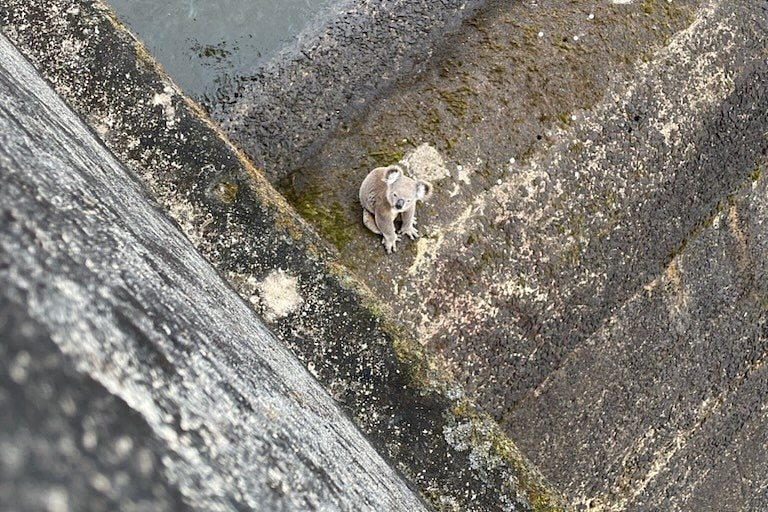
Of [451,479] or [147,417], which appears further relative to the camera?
[451,479]

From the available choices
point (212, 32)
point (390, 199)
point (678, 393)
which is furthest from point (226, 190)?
point (678, 393)

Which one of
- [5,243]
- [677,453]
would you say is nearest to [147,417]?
[5,243]

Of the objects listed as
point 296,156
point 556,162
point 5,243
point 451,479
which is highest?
point 556,162

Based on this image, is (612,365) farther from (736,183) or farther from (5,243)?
(5,243)

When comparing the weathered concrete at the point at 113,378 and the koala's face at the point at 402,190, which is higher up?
the koala's face at the point at 402,190

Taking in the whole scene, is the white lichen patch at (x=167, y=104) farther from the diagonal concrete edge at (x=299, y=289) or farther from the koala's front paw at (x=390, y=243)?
the koala's front paw at (x=390, y=243)

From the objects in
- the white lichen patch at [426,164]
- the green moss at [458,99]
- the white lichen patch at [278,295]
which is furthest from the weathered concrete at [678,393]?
the white lichen patch at [278,295]

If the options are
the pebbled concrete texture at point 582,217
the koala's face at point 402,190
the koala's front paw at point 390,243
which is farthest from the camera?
the pebbled concrete texture at point 582,217

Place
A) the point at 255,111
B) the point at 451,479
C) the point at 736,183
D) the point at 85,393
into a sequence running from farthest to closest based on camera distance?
the point at 736,183 < the point at 255,111 < the point at 451,479 < the point at 85,393
